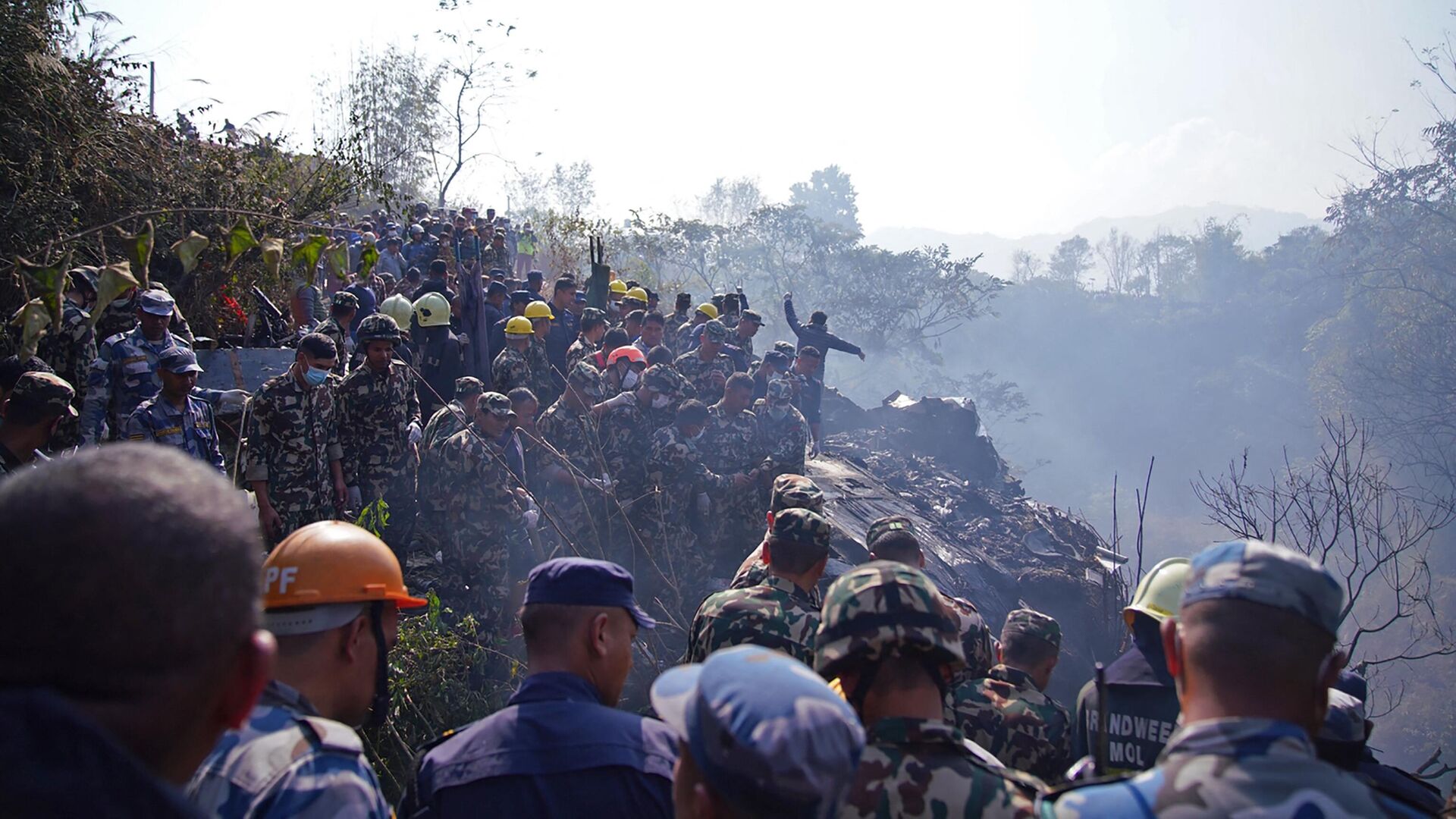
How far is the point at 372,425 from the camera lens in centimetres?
623

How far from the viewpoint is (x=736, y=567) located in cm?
847

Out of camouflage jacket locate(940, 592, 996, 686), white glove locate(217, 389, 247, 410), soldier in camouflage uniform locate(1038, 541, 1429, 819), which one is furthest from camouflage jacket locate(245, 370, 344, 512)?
soldier in camouflage uniform locate(1038, 541, 1429, 819)

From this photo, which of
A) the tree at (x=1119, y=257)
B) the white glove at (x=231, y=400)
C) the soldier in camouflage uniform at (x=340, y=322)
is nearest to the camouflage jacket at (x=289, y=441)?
the white glove at (x=231, y=400)

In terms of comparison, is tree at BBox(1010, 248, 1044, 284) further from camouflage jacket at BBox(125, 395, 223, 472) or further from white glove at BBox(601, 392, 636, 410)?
camouflage jacket at BBox(125, 395, 223, 472)

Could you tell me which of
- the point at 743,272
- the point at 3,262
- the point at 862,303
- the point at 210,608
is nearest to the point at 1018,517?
the point at 3,262

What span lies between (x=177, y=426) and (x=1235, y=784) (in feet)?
19.0

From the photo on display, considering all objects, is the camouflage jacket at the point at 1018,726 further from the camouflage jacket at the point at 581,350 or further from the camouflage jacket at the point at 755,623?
the camouflage jacket at the point at 581,350

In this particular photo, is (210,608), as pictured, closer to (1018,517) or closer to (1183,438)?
(1018,517)

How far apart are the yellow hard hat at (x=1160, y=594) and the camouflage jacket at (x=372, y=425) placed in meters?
4.81

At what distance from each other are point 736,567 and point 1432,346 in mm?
28366

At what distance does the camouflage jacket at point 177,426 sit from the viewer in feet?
17.5

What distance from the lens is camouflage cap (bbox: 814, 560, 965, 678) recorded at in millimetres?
2219

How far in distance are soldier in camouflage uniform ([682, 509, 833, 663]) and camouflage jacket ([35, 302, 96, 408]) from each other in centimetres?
544

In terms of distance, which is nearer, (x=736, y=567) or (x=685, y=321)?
(x=736, y=567)
